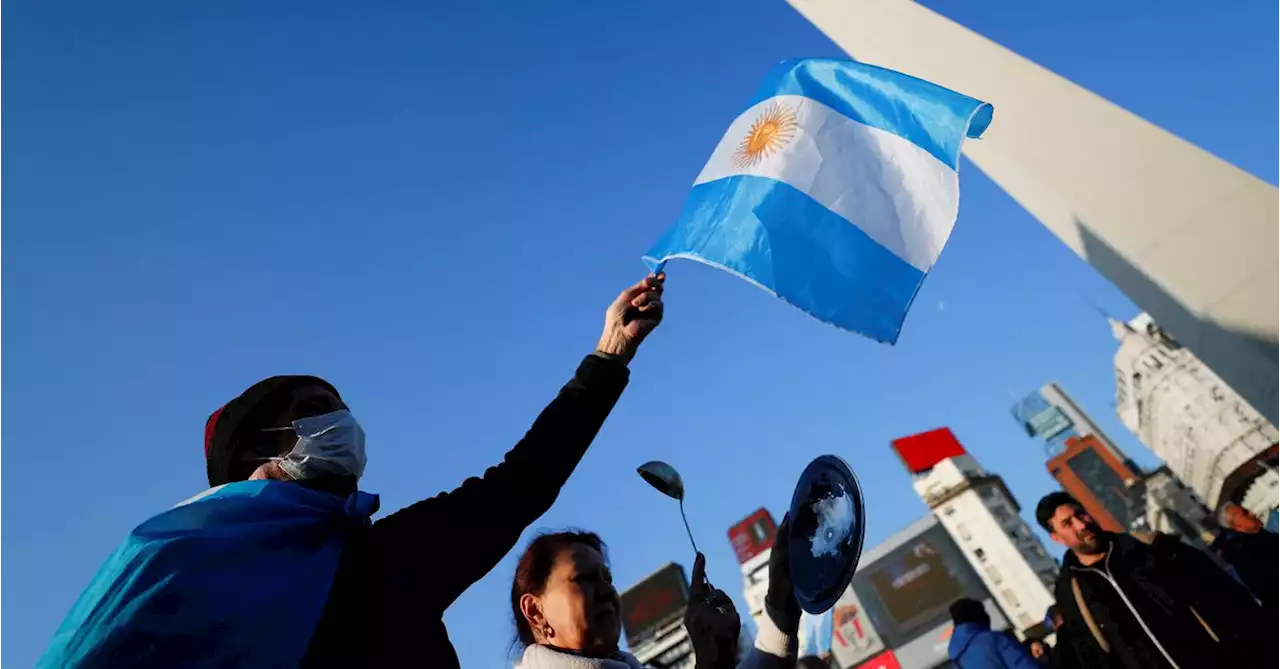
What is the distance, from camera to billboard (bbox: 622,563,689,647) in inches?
2338

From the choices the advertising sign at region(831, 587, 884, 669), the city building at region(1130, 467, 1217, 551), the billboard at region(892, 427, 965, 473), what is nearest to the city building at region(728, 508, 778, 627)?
the advertising sign at region(831, 587, 884, 669)

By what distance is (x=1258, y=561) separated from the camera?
5133 mm

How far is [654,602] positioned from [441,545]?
62.6m

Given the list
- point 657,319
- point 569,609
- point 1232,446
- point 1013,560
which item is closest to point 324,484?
point 569,609

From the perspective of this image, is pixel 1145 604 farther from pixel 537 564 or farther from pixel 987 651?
pixel 537 564

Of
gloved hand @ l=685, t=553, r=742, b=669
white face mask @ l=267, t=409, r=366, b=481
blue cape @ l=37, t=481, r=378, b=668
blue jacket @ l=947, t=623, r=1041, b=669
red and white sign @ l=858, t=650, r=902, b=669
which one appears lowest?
blue jacket @ l=947, t=623, r=1041, b=669

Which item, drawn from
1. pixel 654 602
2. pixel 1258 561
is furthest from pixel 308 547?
pixel 654 602

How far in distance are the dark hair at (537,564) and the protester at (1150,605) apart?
2943 millimetres

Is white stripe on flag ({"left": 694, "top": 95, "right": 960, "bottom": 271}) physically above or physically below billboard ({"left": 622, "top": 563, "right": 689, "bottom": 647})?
below

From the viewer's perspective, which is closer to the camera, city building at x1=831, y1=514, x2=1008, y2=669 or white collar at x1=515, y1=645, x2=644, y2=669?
white collar at x1=515, y1=645, x2=644, y2=669

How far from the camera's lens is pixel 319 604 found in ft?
4.40

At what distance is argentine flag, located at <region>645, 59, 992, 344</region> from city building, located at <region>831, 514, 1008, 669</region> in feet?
186

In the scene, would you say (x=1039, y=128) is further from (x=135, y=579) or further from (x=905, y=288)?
(x=135, y=579)

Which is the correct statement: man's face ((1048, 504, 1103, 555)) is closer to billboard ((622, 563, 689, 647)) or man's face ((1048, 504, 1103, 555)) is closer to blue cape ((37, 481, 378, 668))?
blue cape ((37, 481, 378, 668))
